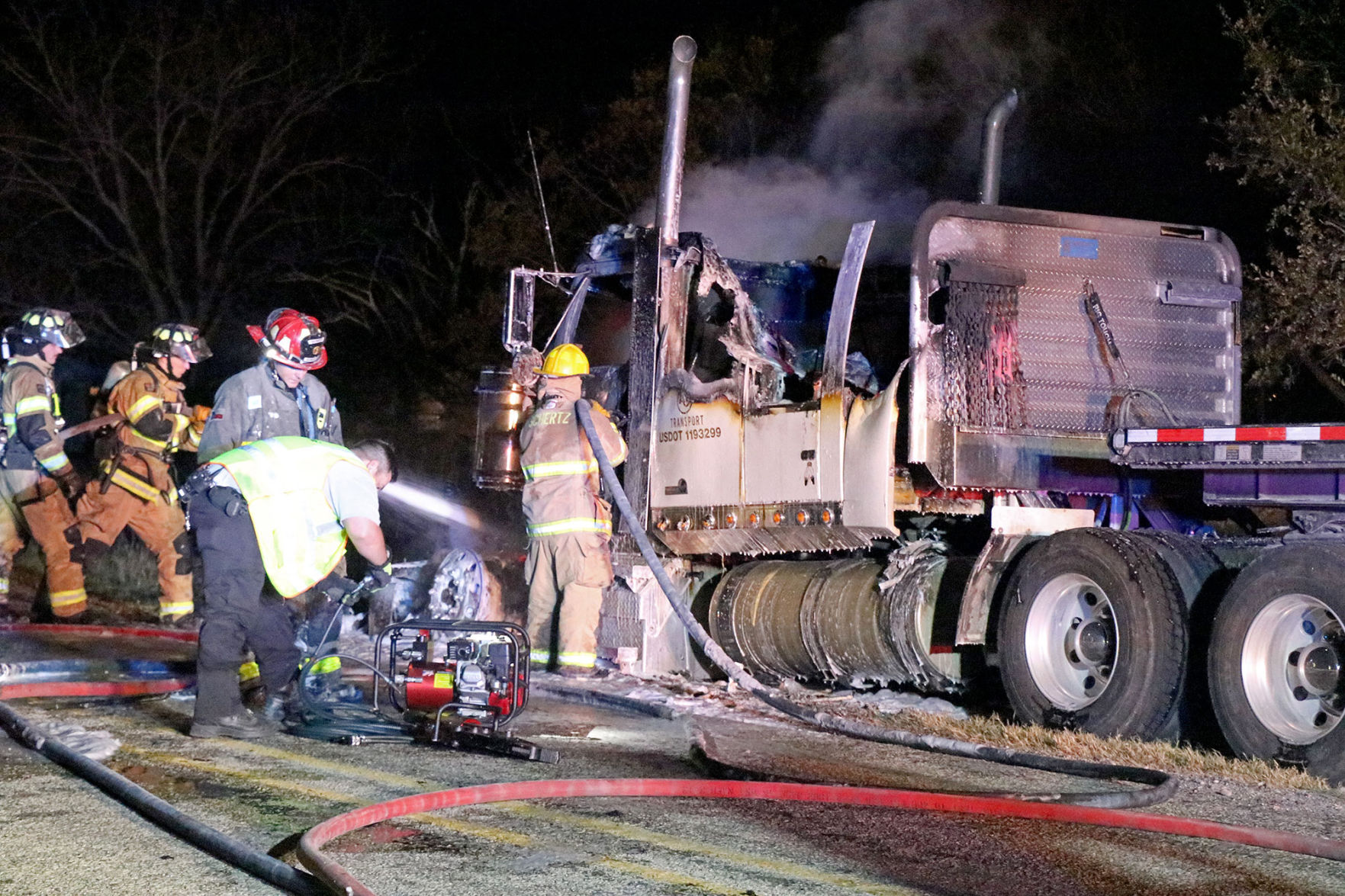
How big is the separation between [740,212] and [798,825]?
6587 millimetres

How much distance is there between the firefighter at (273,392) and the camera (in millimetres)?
6801

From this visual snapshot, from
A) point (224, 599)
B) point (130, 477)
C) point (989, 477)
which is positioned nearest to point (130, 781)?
Answer: point (224, 599)

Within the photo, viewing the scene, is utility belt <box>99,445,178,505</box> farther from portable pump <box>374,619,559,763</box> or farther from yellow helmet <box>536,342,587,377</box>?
portable pump <box>374,619,559,763</box>

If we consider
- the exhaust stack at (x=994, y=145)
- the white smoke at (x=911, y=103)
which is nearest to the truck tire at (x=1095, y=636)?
the exhaust stack at (x=994, y=145)

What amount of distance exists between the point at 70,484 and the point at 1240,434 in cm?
858

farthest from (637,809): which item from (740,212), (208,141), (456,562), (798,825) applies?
(208,141)

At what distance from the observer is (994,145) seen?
927 cm

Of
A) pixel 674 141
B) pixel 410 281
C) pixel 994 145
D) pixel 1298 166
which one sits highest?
pixel 410 281

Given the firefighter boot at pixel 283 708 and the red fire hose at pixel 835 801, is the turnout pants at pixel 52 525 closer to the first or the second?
the firefighter boot at pixel 283 708

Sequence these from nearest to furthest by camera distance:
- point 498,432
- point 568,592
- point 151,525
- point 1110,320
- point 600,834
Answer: point 600,834 < point 1110,320 < point 568,592 < point 498,432 < point 151,525

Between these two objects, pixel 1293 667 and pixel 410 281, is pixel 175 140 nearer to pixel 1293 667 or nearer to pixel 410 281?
pixel 410 281

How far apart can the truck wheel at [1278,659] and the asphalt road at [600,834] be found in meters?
0.41

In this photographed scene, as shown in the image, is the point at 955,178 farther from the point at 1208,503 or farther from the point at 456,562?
the point at 1208,503

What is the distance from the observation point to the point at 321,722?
659cm
